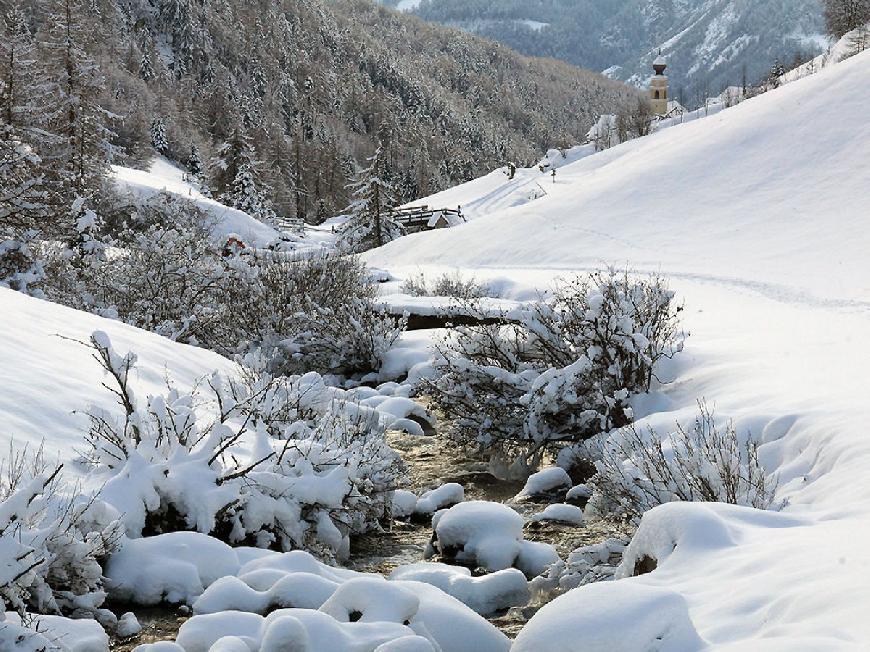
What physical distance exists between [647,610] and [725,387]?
608 centimetres

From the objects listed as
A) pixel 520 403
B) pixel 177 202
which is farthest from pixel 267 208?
pixel 520 403

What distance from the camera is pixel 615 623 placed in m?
4.24

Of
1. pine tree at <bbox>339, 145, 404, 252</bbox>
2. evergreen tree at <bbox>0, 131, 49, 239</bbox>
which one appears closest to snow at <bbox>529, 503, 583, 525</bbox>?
evergreen tree at <bbox>0, 131, 49, 239</bbox>

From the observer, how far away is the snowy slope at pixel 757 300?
14.6 feet

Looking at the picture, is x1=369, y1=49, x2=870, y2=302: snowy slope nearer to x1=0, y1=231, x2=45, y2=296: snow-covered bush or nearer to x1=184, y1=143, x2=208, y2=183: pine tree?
x1=0, y1=231, x2=45, y2=296: snow-covered bush

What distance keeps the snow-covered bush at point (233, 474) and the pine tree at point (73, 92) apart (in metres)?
22.0

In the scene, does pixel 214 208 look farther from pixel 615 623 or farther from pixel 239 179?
pixel 615 623

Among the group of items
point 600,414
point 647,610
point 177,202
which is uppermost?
point 177,202

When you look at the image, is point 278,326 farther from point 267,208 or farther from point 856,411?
point 267,208

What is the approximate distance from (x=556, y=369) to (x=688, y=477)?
3884 millimetres

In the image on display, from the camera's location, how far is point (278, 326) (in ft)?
55.8

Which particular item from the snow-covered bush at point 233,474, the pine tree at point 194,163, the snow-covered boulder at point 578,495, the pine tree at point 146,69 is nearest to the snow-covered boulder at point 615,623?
the snow-covered bush at point 233,474

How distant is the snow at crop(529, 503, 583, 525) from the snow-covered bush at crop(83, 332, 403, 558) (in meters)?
1.48

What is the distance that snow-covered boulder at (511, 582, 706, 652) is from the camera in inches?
161
